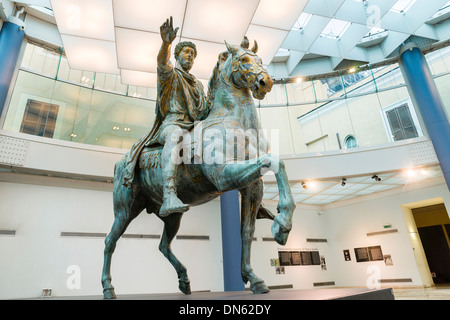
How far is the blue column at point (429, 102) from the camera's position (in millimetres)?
9508

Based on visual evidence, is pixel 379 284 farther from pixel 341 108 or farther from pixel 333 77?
pixel 333 77

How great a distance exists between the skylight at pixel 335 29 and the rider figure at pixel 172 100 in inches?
381

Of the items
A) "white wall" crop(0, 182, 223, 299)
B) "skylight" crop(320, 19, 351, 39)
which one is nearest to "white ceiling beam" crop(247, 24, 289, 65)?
"skylight" crop(320, 19, 351, 39)

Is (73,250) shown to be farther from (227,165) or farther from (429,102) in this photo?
(429,102)

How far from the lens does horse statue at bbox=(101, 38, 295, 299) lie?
200 cm

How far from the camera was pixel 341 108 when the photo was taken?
12312 mm

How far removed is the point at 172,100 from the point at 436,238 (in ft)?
57.8

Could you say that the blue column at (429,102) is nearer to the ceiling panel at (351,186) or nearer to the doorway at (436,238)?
the ceiling panel at (351,186)

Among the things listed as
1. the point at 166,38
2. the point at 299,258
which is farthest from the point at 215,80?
the point at 299,258

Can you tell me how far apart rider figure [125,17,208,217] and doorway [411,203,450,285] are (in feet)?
55.4

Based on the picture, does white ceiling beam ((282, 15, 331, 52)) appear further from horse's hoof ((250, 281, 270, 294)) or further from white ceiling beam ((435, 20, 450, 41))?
horse's hoof ((250, 281, 270, 294))

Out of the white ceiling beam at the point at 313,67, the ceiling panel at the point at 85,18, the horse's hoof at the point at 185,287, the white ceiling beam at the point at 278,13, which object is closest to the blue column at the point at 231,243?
the white ceiling beam at the point at 278,13

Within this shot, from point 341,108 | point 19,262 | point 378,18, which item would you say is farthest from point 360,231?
point 19,262

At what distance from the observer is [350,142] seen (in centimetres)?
1156
